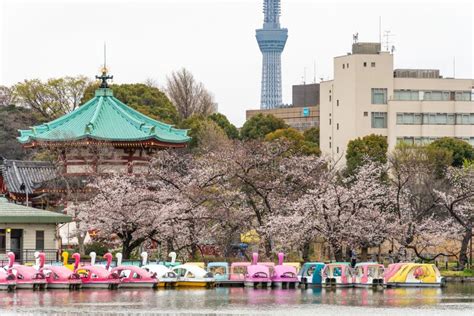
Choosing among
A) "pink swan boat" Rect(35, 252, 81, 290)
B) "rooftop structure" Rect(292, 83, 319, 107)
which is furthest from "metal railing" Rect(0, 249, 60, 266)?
"rooftop structure" Rect(292, 83, 319, 107)

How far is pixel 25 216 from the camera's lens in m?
75.1

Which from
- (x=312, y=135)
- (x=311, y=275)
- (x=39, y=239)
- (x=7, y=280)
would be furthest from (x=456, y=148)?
(x=7, y=280)

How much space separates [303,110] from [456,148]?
56509 mm

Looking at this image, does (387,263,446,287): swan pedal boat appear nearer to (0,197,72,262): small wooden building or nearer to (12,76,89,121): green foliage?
(0,197,72,262): small wooden building

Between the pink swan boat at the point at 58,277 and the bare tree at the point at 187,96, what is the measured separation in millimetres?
81250

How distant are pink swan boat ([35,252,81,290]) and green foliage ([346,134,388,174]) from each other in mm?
48558

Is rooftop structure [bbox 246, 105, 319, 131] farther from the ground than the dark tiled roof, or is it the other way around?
rooftop structure [bbox 246, 105, 319, 131]

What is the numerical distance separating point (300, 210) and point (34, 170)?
2297cm

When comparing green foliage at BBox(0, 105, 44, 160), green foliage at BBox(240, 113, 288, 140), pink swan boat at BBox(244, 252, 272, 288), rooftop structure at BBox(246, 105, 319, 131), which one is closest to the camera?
pink swan boat at BBox(244, 252, 272, 288)

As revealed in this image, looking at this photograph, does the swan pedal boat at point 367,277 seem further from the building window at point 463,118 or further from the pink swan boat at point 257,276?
the building window at point 463,118

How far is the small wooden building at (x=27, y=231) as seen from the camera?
247 ft

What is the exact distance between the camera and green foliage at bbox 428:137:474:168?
117 metres

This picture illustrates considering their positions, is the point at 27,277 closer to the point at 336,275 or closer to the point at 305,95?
the point at 336,275

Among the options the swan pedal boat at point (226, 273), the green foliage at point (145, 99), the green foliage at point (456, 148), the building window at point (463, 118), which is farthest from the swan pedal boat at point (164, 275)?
the building window at point (463, 118)
